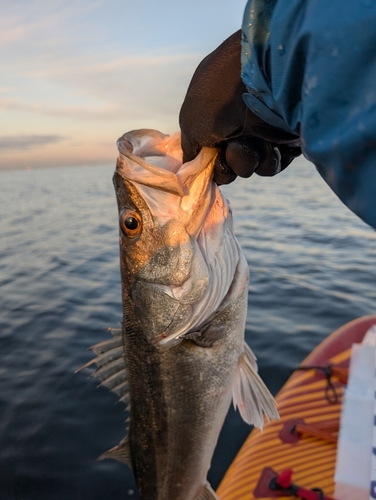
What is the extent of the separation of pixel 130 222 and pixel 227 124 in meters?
0.75

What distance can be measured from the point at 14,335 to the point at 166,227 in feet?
21.5

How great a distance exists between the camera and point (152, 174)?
2068 mm

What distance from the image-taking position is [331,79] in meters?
1.01

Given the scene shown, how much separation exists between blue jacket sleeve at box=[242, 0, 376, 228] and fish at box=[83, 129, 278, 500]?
0.85 meters

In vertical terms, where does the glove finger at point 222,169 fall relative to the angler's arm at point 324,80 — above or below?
below

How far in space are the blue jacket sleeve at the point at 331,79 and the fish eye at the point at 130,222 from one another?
1111 mm

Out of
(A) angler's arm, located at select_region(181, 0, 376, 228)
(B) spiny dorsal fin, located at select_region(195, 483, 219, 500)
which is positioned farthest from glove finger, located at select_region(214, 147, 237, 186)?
(B) spiny dorsal fin, located at select_region(195, 483, 219, 500)

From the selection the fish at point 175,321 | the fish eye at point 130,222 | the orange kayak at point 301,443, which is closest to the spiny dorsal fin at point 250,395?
the fish at point 175,321

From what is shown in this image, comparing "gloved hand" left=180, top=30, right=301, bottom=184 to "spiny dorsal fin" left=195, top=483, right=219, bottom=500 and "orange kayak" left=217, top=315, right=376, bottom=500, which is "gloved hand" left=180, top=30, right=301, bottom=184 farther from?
"orange kayak" left=217, top=315, right=376, bottom=500

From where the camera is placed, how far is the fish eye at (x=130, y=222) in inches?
86.0

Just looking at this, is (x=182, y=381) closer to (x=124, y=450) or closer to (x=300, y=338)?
(x=124, y=450)

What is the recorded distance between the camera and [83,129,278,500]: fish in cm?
215

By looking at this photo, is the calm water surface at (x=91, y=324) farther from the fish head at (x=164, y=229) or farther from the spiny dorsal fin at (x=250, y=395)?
the fish head at (x=164, y=229)

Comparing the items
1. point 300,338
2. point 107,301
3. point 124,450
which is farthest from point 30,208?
point 124,450
